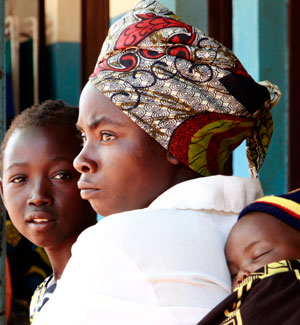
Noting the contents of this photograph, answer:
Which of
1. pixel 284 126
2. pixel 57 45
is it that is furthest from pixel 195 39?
pixel 57 45

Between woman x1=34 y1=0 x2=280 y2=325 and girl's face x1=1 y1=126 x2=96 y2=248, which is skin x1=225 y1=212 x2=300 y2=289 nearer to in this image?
woman x1=34 y1=0 x2=280 y2=325

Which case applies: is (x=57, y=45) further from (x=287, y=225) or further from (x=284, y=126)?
(x=287, y=225)

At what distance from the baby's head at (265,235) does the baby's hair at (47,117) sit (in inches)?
51.5

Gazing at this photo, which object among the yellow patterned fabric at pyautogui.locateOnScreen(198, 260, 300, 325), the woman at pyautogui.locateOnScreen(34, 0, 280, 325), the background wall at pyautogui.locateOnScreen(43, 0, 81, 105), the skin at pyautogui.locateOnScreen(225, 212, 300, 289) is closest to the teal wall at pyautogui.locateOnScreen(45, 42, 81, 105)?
the background wall at pyautogui.locateOnScreen(43, 0, 81, 105)

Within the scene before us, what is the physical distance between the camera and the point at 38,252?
4.56m

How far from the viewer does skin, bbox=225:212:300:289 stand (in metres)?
1.50

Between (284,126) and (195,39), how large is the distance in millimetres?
1856

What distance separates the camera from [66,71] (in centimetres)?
623

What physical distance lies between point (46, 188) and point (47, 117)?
1.06 feet

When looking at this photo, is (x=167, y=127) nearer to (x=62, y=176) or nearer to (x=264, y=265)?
(x=264, y=265)

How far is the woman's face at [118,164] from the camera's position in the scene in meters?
1.87

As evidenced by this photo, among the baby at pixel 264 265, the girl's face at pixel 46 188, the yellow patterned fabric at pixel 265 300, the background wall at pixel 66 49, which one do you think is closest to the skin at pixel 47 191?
the girl's face at pixel 46 188

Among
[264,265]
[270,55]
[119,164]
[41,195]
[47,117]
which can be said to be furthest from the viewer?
[270,55]

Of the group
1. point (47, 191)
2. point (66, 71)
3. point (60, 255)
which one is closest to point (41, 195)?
point (47, 191)
